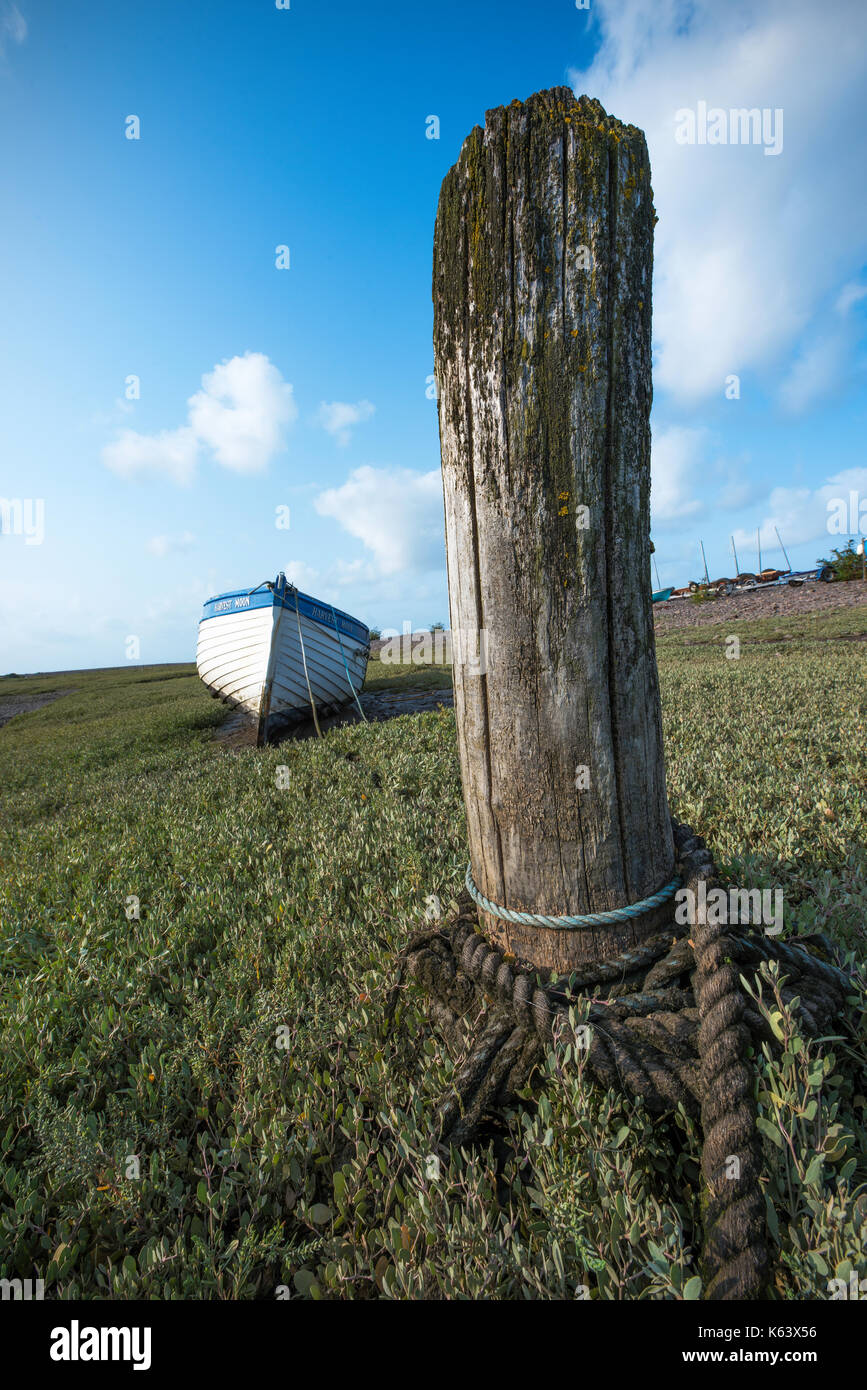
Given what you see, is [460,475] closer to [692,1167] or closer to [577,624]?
[577,624]

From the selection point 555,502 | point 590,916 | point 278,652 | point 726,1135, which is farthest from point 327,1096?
point 278,652

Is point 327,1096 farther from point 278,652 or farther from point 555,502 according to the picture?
point 278,652

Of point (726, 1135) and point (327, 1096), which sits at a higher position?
point (726, 1135)

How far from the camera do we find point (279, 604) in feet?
42.6

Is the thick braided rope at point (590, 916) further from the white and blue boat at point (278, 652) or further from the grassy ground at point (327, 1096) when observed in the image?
the white and blue boat at point (278, 652)

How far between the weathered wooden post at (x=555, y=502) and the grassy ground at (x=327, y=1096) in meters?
0.67

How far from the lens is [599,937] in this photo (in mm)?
2242

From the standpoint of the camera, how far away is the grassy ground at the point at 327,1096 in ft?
5.29

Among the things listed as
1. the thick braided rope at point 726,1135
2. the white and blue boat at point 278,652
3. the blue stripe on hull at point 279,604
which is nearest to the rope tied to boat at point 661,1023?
the thick braided rope at point 726,1135

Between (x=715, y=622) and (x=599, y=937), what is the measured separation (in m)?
32.9

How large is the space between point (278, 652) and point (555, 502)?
460 inches

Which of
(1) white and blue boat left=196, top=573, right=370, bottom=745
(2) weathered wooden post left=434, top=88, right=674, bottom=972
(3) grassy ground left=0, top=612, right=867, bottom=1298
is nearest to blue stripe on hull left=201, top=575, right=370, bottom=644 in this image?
(1) white and blue boat left=196, top=573, right=370, bottom=745

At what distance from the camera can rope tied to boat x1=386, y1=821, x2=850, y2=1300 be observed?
1629 millimetres
